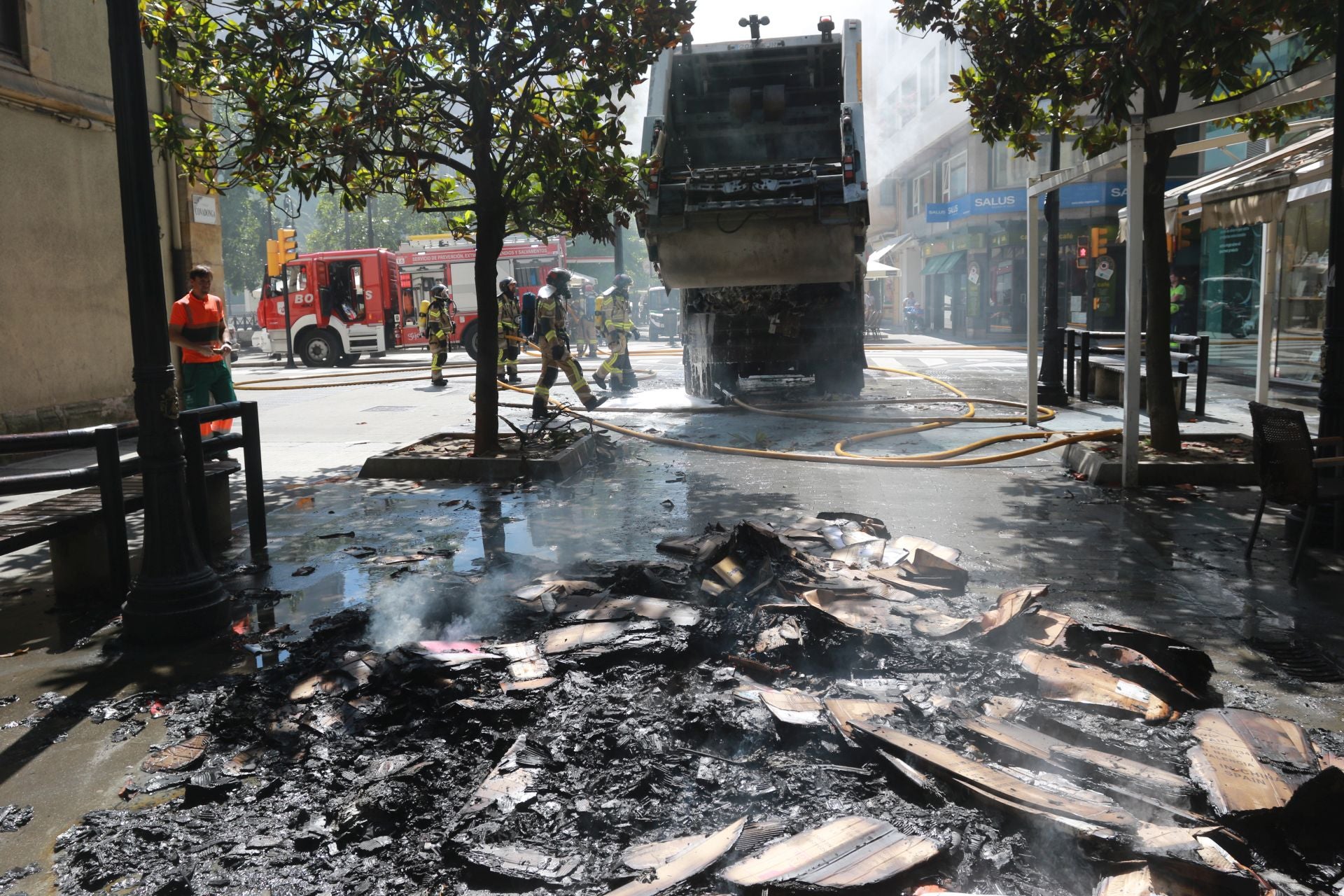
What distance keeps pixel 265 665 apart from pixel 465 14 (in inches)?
217

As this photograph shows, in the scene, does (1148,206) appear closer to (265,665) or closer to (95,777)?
(265,665)

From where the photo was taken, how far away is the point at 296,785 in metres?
3.17

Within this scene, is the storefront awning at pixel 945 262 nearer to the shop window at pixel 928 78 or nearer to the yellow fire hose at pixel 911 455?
the shop window at pixel 928 78

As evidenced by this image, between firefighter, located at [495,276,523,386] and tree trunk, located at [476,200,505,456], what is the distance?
6149 millimetres

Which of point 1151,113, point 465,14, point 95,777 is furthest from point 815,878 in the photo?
point 1151,113

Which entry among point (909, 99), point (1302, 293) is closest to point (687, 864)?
point (1302, 293)

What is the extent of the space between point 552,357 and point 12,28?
6.98 meters

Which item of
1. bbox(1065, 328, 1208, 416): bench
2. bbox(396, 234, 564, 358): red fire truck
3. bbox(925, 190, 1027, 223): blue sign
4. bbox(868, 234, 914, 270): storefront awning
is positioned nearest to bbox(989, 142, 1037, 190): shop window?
bbox(925, 190, 1027, 223): blue sign

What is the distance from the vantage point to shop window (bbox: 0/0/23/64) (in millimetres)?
10719

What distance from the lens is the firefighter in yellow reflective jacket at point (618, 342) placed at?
15969mm

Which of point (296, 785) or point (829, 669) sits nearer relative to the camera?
point (296, 785)

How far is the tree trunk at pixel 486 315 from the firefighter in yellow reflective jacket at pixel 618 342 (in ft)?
22.0

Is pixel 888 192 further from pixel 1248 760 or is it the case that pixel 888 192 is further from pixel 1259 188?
pixel 1248 760

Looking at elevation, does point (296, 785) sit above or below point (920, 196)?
below
